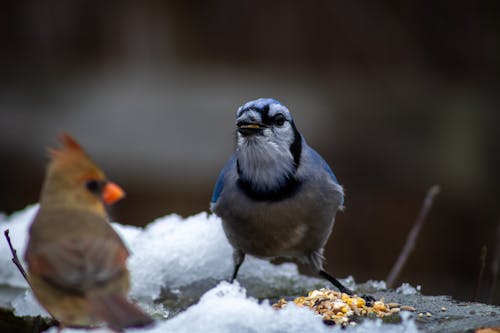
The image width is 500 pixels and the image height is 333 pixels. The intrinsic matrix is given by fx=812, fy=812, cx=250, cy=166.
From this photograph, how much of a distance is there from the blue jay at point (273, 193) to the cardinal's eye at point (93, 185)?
105cm

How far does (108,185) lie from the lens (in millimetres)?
2109

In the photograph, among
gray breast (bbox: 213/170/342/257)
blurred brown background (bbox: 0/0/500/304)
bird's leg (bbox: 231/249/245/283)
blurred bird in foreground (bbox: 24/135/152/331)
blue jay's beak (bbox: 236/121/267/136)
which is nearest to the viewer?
blurred bird in foreground (bbox: 24/135/152/331)

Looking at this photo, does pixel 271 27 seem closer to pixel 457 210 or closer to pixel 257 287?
pixel 457 210

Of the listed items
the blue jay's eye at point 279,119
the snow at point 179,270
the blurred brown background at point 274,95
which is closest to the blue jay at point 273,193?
the blue jay's eye at point 279,119

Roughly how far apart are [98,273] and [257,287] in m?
1.50

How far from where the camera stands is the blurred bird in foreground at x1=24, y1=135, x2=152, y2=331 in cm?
190

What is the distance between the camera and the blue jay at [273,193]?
3135mm

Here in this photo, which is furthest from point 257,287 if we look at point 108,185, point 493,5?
point 493,5

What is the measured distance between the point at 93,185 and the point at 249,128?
1075 mm

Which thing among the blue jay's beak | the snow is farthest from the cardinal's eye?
the blue jay's beak

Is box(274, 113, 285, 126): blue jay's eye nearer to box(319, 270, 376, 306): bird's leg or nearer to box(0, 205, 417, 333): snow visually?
box(0, 205, 417, 333): snow

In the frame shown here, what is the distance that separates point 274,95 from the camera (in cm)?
751

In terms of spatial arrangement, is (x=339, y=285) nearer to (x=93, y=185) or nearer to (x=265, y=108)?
(x=265, y=108)

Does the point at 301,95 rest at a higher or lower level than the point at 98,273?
higher
